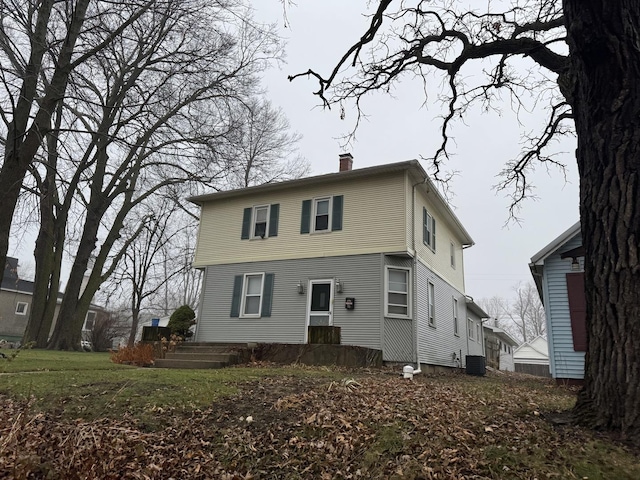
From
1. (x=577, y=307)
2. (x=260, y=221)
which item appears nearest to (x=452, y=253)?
(x=577, y=307)

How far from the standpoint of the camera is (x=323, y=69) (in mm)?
6293

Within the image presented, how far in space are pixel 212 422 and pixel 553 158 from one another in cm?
750

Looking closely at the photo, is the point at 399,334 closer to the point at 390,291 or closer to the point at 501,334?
the point at 390,291

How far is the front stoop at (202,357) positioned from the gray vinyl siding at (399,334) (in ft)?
12.1

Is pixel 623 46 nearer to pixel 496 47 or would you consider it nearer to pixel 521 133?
pixel 496 47

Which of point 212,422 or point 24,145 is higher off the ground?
point 24,145

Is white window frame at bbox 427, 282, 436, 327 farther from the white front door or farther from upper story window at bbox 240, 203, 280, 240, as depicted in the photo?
upper story window at bbox 240, 203, 280, 240

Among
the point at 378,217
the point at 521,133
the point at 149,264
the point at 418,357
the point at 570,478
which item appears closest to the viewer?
the point at 570,478

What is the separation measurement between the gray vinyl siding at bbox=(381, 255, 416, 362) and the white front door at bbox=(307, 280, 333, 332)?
1.57m

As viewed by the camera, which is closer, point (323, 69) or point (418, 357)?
point (323, 69)

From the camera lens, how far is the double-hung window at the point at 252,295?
13.3 meters

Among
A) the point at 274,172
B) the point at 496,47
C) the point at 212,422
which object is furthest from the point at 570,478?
the point at 274,172

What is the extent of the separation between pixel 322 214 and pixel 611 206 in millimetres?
10041

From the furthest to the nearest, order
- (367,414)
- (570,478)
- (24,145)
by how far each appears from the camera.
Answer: (24,145) < (367,414) < (570,478)
